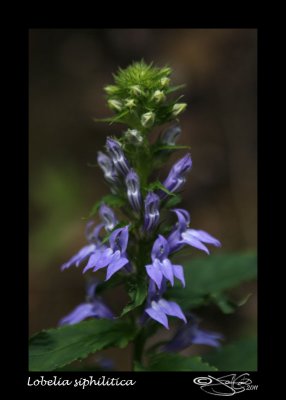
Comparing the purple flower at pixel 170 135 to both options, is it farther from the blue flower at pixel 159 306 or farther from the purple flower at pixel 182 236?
the blue flower at pixel 159 306

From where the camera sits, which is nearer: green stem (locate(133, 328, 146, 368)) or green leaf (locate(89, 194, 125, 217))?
green leaf (locate(89, 194, 125, 217))

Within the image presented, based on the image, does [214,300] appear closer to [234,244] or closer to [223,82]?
[234,244]

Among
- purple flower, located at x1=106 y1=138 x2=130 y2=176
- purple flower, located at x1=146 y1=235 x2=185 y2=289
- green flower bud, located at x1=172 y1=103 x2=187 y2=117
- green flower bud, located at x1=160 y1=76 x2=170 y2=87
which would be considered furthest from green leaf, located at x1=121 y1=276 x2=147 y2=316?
green flower bud, located at x1=160 y1=76 x2=170 y2=87

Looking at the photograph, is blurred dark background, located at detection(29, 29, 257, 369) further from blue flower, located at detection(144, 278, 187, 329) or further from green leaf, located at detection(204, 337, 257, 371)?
blue flower, located at detection(144, 278, 187, 329)

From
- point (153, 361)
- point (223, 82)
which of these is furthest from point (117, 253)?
point (223, 82)

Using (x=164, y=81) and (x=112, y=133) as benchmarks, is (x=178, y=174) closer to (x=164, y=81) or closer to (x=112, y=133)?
(x=164, y=81)
